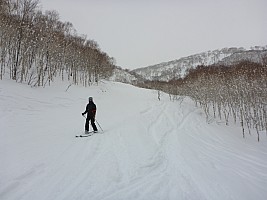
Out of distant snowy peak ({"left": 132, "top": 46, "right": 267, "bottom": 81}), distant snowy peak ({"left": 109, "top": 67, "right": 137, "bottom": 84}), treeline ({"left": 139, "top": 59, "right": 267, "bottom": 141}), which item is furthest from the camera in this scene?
distant snowy peak ({"left": 109, "top": 67, "right": 137, "bottom": 84})

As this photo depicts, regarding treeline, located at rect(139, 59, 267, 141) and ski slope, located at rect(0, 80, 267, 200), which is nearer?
ski slope, located at rect(0, 80, 267, 200)

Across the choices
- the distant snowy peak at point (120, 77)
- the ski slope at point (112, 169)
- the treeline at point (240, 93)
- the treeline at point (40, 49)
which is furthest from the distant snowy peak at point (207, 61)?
the ski slope at point (112, 169)

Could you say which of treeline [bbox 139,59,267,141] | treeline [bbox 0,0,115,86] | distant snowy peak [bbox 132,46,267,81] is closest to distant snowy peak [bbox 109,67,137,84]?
distant snowy peak [bbox 132,46,267,81]

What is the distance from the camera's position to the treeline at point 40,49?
20.6m

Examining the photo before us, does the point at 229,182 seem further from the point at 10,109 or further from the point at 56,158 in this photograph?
the point at 10,109

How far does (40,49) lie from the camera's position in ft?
79.3

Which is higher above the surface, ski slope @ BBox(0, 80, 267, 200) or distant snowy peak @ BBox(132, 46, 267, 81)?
distant snowy peak @ BBox(132, 46, 267, 81)

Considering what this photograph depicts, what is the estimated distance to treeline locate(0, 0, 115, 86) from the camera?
20.6m

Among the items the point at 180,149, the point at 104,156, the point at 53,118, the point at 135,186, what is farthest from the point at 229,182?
the point at 53,118

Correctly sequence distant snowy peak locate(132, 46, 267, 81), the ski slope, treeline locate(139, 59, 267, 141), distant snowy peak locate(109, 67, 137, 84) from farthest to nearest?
1. distant snowy peak locate(109, 67, 137, 84)
2. distant snowy peak locate(132, 46, 267, 81)
3. treeline locate(139, 59, 267, 141)
4. the ski slope

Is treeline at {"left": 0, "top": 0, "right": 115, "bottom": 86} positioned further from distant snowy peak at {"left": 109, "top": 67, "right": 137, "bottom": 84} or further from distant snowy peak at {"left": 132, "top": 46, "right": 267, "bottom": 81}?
distant snowy peak at {"left": 109, "top": 67, "right": 137, "bottom": 84}

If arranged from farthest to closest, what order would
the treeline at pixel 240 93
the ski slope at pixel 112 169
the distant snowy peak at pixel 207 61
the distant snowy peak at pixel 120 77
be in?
the distant snowy peak at pixel 120 77
the distant snowy peak at pixel 207 61
the treeline at pixel 240 93
the ski slope at pixel 112 169

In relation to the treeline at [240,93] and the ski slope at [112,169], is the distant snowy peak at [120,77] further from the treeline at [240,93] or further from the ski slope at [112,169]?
the ski slope at [112,169]

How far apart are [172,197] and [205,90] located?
→ 22.9 metres
